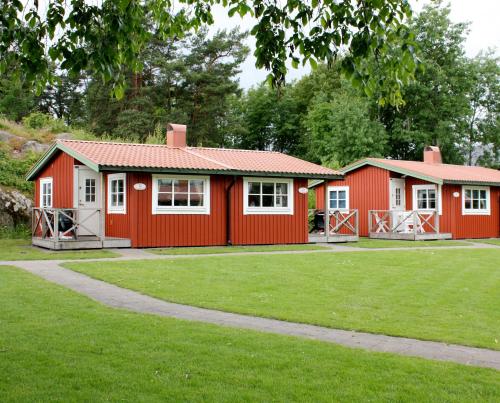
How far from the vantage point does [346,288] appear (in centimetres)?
1002

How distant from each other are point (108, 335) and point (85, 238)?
1238 centimetres

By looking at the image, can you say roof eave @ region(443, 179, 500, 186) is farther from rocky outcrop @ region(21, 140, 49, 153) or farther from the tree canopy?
the tree canopy

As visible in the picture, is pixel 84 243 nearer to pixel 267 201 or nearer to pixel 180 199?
pixel 180 199

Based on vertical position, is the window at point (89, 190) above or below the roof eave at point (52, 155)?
below

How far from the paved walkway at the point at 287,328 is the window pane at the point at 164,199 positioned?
719 cm

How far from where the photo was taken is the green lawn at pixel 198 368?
4.48 m

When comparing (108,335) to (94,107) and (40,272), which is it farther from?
(94,107)

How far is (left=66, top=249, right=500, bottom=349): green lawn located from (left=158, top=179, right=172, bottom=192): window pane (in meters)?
3.79

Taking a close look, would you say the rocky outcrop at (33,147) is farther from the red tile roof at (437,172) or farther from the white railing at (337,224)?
the red tile roof at (437,172)

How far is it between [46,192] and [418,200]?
14805 mm

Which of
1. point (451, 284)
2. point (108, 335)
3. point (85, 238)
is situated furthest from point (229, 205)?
point (108, 335)

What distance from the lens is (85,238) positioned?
18.2 m

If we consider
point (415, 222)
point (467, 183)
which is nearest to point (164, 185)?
point (415, 222)

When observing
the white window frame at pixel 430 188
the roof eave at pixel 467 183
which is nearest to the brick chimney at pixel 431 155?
the roof eave at pixel 467 183
